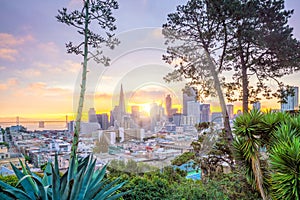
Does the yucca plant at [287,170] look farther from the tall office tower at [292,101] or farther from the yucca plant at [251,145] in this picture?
the tall office tower at [292,101]

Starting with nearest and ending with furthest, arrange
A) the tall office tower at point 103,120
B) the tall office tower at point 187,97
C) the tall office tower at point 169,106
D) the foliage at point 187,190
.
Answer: the foliage at point 187,190
the tall office tower at point 103,120
the tall office tower at point 169,106
the tall office tower at point 187,97

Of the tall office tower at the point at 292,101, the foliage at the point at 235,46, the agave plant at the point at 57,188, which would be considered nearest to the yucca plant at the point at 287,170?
the agave plant at the point at 57,188

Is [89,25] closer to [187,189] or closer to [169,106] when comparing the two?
[169,106]

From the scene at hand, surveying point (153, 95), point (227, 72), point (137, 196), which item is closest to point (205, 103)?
point (227, 72)

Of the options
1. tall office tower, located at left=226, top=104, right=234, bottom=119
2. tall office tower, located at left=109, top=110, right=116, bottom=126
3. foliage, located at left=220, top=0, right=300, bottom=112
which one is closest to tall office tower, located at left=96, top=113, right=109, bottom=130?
tall office tower, located at left=109, top=110, right=116, bottom=126

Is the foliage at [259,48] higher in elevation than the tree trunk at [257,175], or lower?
higher

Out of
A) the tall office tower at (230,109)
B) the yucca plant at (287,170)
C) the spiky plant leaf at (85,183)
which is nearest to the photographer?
the spiky plant leaf at (85,183)

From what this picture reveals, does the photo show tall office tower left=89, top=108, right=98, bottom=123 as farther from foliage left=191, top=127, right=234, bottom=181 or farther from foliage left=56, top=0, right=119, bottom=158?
foliage left=191, top=127, right=234, bottom=181

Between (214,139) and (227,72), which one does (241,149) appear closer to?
(214,139)

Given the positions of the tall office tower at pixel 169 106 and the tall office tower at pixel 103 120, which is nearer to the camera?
the tall office tower at pixel 103 120

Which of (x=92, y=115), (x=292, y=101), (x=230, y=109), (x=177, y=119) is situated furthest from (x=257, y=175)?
(x=292, y=101)
